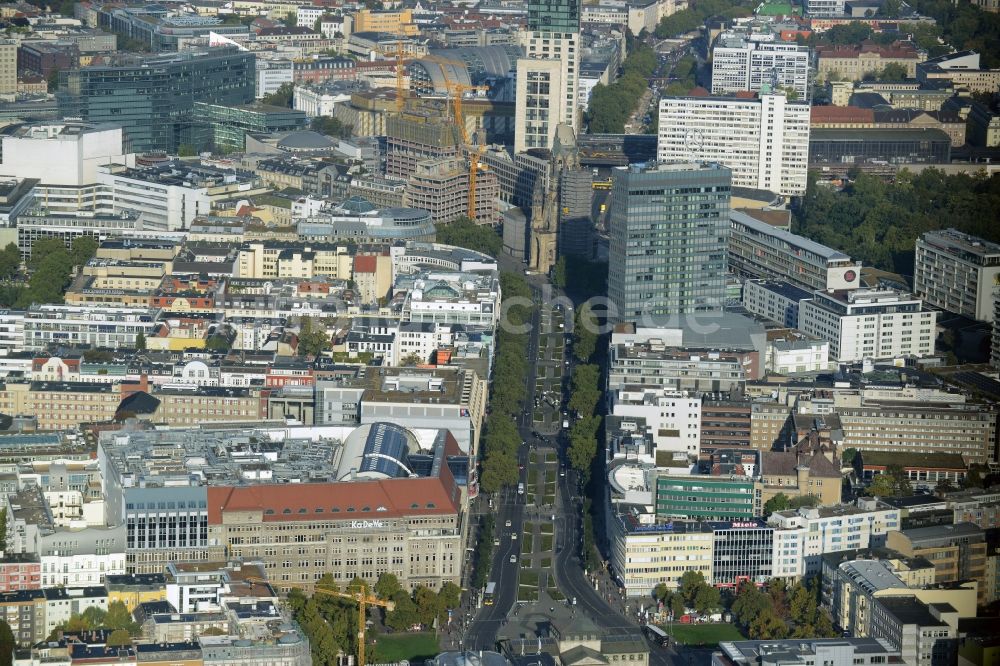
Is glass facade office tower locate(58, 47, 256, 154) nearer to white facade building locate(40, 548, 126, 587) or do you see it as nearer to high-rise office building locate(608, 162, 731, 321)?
high-rise office building locate(608, 162, 731, 321)

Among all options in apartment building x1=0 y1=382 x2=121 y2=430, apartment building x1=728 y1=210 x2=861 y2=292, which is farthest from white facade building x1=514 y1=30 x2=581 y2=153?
apartment building x1=0 y1=382 x2=121 y2=430

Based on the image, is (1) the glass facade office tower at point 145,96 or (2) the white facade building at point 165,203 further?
(1) the glass facade office tower at point 145,96

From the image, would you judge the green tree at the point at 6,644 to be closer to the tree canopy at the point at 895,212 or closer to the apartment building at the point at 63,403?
the apartment building at the point at 63,403

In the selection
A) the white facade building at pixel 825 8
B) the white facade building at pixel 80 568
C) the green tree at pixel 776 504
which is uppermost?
the white facade building at pixel 825 8

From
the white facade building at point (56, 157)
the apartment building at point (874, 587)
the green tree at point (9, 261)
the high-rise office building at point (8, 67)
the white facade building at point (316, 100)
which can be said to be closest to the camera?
the apartment building at point (874, 587)

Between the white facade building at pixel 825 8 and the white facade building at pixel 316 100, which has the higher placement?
the white facade building at pixel 825 8

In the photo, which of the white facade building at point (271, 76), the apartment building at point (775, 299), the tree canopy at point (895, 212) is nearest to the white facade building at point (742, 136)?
the tree canopy at point (895, 212)
